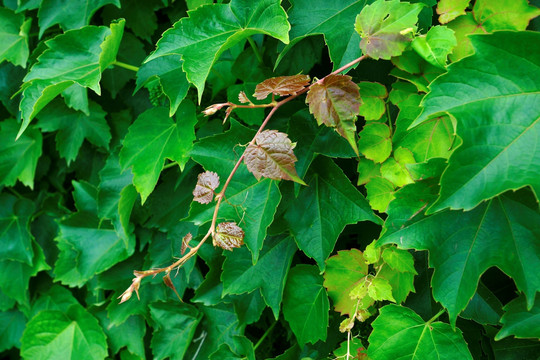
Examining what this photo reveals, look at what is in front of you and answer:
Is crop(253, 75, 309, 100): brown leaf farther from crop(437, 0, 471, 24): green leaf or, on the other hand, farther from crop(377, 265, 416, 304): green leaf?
crop(377, 265, 416, 304): green leaf

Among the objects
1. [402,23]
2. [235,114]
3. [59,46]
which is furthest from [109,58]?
[402,23]

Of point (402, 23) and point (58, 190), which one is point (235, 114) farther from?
point (58, 190)

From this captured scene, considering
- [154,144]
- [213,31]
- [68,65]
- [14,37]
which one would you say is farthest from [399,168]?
[14,37]

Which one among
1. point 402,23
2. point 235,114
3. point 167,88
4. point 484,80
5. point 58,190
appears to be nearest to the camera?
point 484,80

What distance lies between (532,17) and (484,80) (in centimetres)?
21

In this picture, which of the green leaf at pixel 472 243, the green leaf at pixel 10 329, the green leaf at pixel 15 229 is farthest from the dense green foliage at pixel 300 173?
the green leaf at pixel 10 329

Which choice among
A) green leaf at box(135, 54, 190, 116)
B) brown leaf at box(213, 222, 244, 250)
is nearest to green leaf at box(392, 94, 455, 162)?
brown leaf at box(213, 222, 244, 250)

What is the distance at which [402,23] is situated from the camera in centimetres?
88

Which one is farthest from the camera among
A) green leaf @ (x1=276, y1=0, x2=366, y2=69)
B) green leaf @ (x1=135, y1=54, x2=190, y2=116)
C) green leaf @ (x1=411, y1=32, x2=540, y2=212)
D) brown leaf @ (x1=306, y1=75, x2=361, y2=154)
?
green leaf @ (x1=135, y1=54, x2=190, y2=116)

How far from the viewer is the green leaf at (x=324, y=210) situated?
99 cm

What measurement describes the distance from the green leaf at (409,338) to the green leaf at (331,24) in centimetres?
51

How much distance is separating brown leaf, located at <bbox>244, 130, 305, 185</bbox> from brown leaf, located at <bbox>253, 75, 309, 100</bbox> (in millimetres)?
88

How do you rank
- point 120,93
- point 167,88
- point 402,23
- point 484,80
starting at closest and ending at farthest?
point 484,80, point 402,23, point 167,88, point 120,93

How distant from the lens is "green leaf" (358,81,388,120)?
0.97 meters
